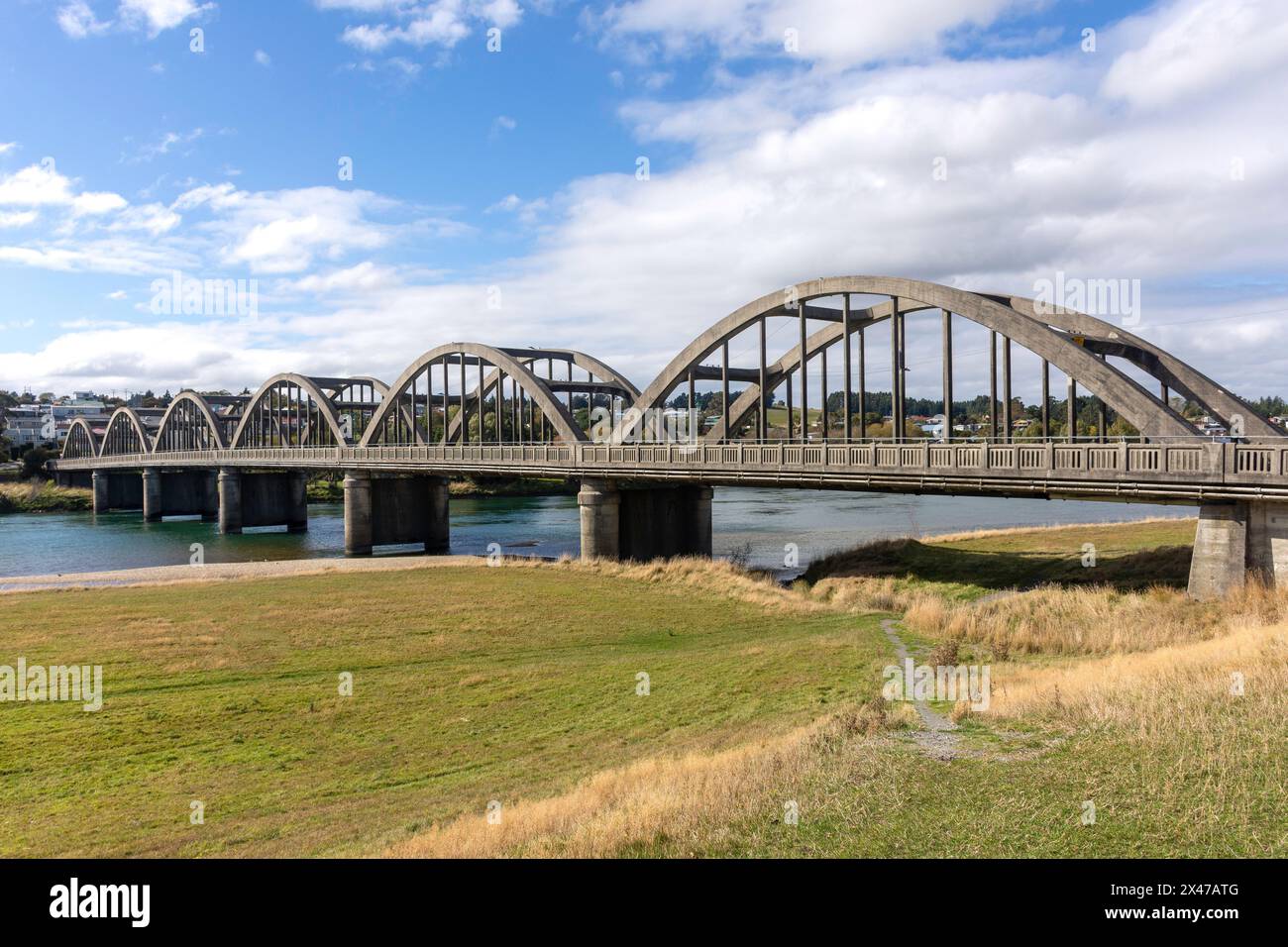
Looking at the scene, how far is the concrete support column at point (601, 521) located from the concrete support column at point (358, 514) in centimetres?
2617

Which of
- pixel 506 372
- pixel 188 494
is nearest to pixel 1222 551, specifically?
pixel 506 372

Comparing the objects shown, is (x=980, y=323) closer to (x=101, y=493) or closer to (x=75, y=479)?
(x=101, y=493)

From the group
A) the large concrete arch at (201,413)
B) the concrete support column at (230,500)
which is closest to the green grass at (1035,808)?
the concrete support column at (230,500)

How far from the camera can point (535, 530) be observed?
70.8 meters

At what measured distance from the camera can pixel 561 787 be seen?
12078mm

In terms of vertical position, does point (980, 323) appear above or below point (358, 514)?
above

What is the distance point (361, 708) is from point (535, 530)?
5362 cm

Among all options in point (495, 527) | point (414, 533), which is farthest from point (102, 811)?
point (495, 527)

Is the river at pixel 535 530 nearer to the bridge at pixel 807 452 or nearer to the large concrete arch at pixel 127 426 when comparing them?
the bridge at pixel 807 452

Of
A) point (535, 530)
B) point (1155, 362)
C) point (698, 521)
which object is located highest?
point (1155, 362)

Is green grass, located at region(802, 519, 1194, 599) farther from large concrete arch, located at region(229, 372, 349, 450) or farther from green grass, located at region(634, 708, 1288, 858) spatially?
large concrete arch, located at region(229, 372, 349, 450)

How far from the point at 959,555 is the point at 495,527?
156 feet

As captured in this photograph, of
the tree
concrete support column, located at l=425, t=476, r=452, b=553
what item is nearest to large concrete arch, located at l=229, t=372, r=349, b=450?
concrete support column, located at l=425, t=476, r=452, b=553

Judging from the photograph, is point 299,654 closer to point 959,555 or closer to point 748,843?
point 748,843
